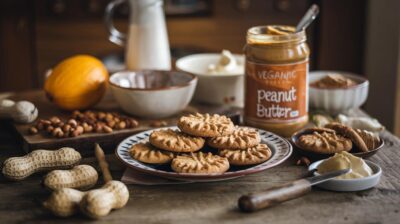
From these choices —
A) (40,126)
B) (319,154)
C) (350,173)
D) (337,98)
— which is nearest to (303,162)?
(319,154)

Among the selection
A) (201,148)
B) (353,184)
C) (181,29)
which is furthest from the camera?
(181,29)

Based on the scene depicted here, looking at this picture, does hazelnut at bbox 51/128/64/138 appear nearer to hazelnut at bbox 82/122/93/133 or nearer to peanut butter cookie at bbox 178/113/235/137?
hazelnut at bbox 82/122/93/133

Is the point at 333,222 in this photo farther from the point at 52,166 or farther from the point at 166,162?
the point at 52,166

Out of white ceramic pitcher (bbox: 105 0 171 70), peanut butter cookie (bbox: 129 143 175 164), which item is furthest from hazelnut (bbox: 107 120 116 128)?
white ceramic pitcher (bbox: 105 0 171 70)

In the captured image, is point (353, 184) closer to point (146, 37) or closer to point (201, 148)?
point (201, 148)

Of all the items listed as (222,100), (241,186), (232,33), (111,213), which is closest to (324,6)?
(232,33)

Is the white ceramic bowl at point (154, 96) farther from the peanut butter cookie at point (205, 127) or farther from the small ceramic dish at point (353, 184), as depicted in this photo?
the small ceramic dish at point (353, 184)

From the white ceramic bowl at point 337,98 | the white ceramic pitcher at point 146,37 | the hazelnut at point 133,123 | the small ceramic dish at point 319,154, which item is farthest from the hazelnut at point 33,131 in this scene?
the white ceramic bowl at point 337,98
